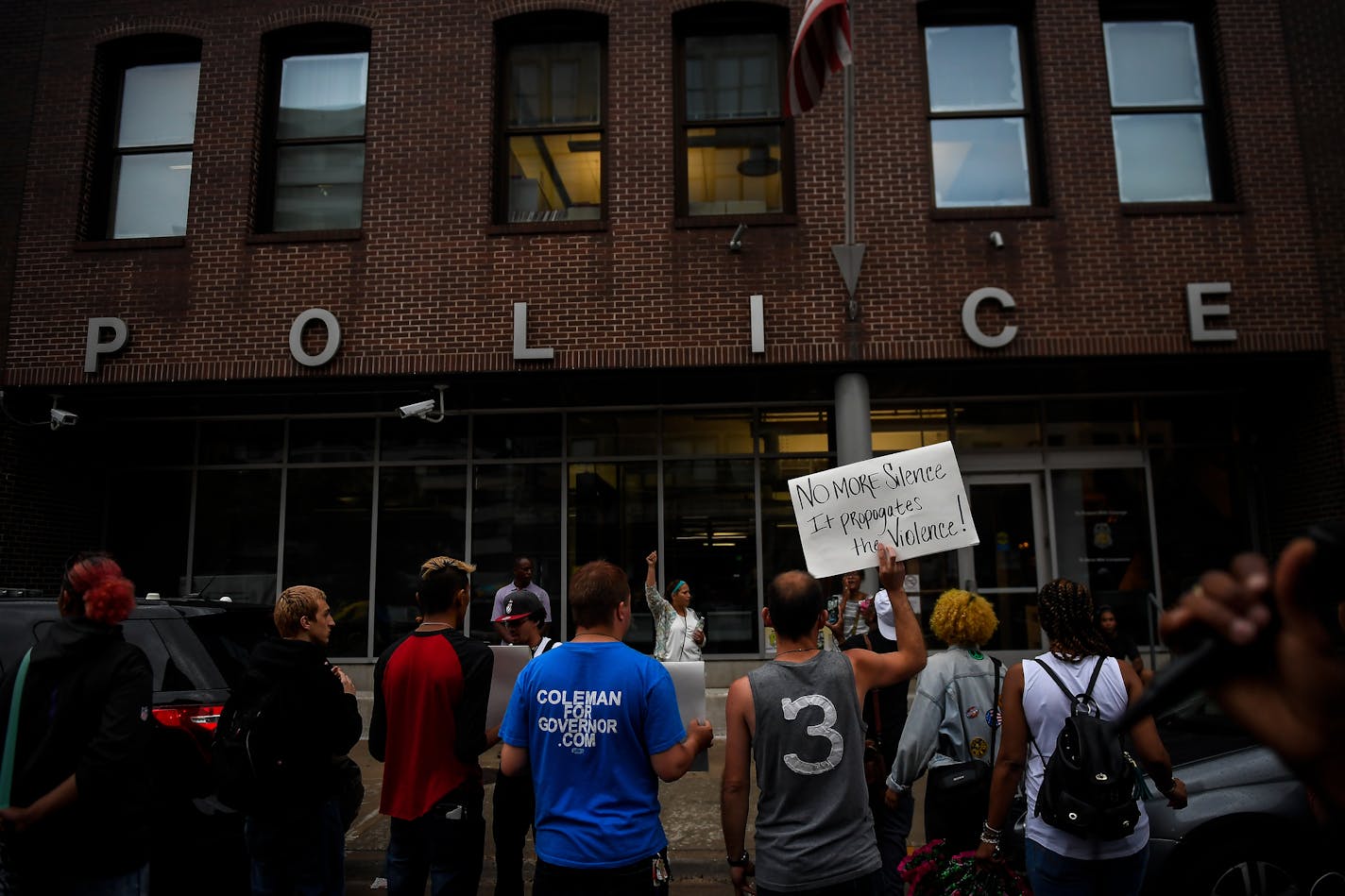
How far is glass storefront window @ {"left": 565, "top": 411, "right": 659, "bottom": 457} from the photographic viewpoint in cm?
1155

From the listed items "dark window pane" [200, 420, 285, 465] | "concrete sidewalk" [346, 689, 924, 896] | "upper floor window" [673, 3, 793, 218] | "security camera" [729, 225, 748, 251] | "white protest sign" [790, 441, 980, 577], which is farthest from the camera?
"dark window pane" [200, 420, 285, 465]

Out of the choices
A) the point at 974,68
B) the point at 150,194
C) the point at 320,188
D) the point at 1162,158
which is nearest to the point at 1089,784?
the point at 1162,158

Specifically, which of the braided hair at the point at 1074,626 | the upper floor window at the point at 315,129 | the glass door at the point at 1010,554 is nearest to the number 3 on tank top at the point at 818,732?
the braided hair at the point at 1074,626

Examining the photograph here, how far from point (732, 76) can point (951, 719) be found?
29.7ft

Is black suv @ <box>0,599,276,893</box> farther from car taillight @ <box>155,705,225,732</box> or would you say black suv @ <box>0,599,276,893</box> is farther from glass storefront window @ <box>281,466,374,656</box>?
glass storefront window @ <box>281,466,374,656</box>

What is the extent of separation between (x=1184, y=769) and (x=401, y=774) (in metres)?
3.82

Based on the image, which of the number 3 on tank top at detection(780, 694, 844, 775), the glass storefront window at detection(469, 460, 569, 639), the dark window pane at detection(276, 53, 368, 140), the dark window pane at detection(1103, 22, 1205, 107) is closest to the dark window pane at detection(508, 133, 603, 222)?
the dark window pane at detection(276, 53, 368, 140)

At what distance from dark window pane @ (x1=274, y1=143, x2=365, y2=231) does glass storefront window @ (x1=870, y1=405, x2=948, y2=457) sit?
23.4 feet

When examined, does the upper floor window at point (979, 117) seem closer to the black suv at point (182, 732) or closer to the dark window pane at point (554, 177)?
the dark window pane at point (554, 177)

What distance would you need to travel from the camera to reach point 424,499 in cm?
1168

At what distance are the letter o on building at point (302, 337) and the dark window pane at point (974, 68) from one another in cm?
753

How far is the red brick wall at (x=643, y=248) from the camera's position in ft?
32.4

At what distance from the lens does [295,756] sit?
3.53 meters

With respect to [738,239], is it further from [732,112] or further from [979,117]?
[979,117]
